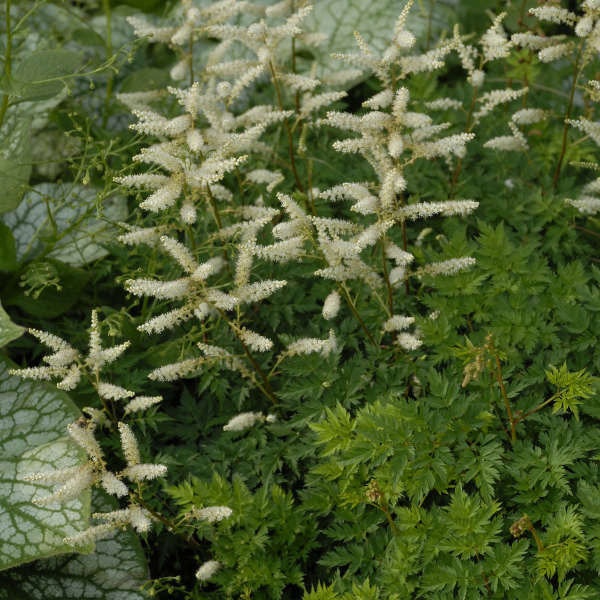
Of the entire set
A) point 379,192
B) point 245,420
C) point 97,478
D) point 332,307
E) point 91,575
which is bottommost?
point 91,575

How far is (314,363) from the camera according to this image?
93.0 inches

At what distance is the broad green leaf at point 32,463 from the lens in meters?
2.12

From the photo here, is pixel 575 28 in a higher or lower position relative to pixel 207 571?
higher

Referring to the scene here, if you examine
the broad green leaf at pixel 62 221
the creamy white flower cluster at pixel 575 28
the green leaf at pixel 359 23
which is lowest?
the broad green leaf at pixel 62 221

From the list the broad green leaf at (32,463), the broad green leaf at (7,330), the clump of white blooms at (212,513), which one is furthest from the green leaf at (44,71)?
the clump of white blooms at (212,513)

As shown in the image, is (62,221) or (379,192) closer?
(379,192)

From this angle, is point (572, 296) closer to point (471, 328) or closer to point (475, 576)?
point (471, 328)

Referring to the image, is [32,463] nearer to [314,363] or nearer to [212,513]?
[212,513]

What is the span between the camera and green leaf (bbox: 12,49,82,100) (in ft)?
8.34

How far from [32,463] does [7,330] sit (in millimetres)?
429

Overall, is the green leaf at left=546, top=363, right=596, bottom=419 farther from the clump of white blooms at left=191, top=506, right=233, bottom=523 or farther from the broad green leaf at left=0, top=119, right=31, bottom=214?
the broad green leaf at left=0, top=119, right=31, bottom=214

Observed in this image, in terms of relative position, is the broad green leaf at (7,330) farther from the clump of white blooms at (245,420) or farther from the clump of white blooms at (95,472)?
the clump of white blooms at (245,420)

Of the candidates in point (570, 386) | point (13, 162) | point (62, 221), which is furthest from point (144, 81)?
point (570, 386)

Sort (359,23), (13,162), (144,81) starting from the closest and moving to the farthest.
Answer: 1. (13,162)
2. (144,81)
3. (359,23)
